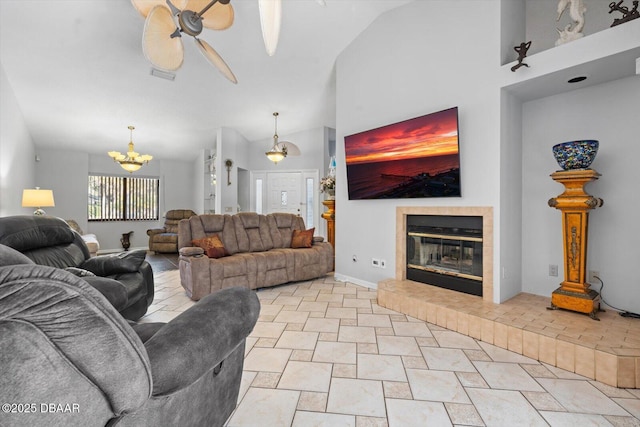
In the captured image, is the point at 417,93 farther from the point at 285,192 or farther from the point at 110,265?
the point at 285,192

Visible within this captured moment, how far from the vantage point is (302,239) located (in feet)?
14.8

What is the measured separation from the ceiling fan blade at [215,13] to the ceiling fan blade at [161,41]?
22 cm

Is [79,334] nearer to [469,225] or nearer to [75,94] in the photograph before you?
[469,225]

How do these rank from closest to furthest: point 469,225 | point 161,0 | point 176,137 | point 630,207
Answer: point 161,0 → point 630,207 → point 469,225 → point 176,137

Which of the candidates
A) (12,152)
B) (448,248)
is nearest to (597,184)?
(448,248)

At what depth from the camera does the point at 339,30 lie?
404 centimetres

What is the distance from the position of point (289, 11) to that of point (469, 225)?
3.29 metres

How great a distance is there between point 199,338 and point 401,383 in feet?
4.61

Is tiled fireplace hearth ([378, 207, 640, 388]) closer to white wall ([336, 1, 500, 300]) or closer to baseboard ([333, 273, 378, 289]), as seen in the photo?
white wall ([336, 1, 500, 300])

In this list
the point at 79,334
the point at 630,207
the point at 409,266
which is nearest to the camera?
the point at 79,334

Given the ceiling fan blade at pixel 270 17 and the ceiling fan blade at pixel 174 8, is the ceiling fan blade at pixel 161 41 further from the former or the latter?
the ceiling fan blade at pixel 270 17

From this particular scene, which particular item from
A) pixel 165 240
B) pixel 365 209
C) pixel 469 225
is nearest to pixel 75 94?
pixel 165 240

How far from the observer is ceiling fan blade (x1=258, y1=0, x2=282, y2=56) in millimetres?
1696

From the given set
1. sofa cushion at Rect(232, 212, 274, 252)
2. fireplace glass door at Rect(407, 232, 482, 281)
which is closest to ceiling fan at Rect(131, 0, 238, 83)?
sofa cushion at Rect(232, 212, 274, 252)
